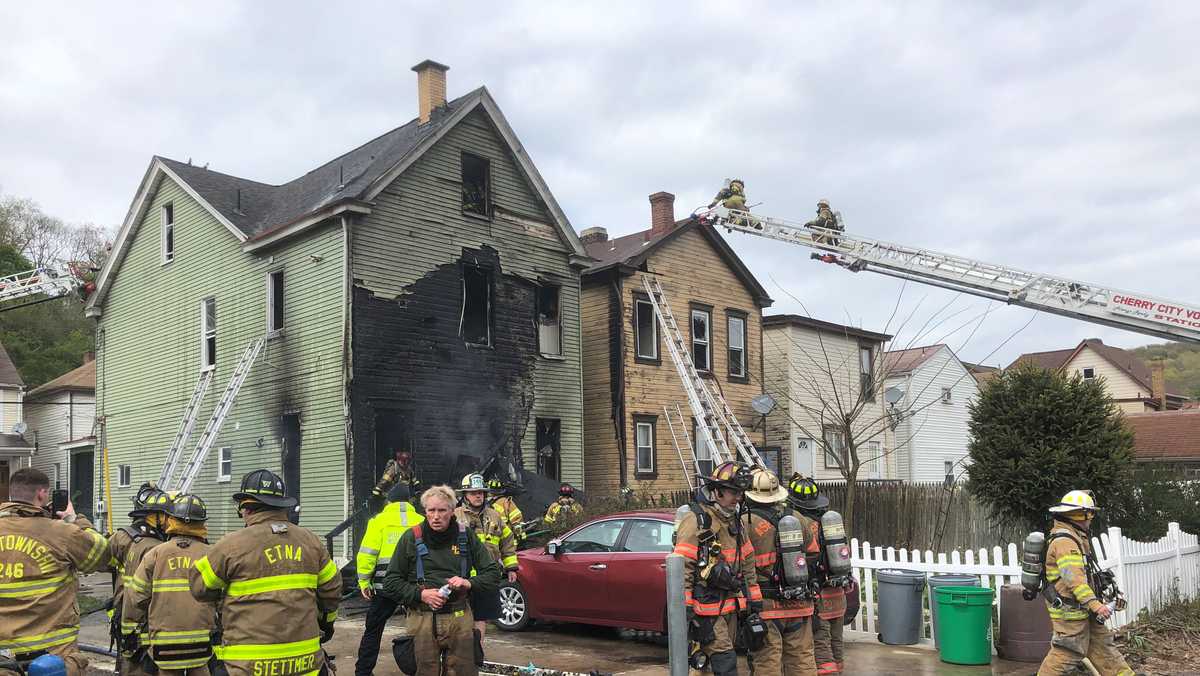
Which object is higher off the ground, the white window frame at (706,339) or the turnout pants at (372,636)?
the white window frame at (706,339)

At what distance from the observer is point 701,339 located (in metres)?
25.3

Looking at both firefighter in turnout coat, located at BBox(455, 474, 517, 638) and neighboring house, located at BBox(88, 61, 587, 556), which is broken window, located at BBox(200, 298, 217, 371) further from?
firefighter in turnout coat, located at BBox(455, 474, 517, 638)

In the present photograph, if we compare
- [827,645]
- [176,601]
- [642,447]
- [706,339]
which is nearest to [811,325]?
[706,339]

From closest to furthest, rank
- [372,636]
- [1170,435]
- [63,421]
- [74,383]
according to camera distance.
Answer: [372,636] < [1170,435] < [74,383] < [63,421]

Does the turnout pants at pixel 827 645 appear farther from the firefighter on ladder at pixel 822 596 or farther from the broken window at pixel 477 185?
the broken window at pixel 477 185

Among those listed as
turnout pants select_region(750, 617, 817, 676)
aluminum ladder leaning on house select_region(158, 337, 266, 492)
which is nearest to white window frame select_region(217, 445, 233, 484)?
aluminum ladder leaning on house select_region(158, 337, 266, 492)

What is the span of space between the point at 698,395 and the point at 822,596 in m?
15.1

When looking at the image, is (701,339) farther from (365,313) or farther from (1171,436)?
(1171,436)

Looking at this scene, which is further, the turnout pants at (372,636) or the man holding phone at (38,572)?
the turnout pants at (372,636)

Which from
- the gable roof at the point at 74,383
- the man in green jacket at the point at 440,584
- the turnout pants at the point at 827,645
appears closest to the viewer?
the man in green jacket at the point at 440,584

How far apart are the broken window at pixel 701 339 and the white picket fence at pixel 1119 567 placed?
13101mm

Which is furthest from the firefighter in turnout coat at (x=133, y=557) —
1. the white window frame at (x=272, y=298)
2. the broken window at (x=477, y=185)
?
the broken window at (x=477, y=185)

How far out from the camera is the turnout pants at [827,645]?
7555 millimetres

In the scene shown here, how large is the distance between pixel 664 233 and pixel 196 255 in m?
11.0
